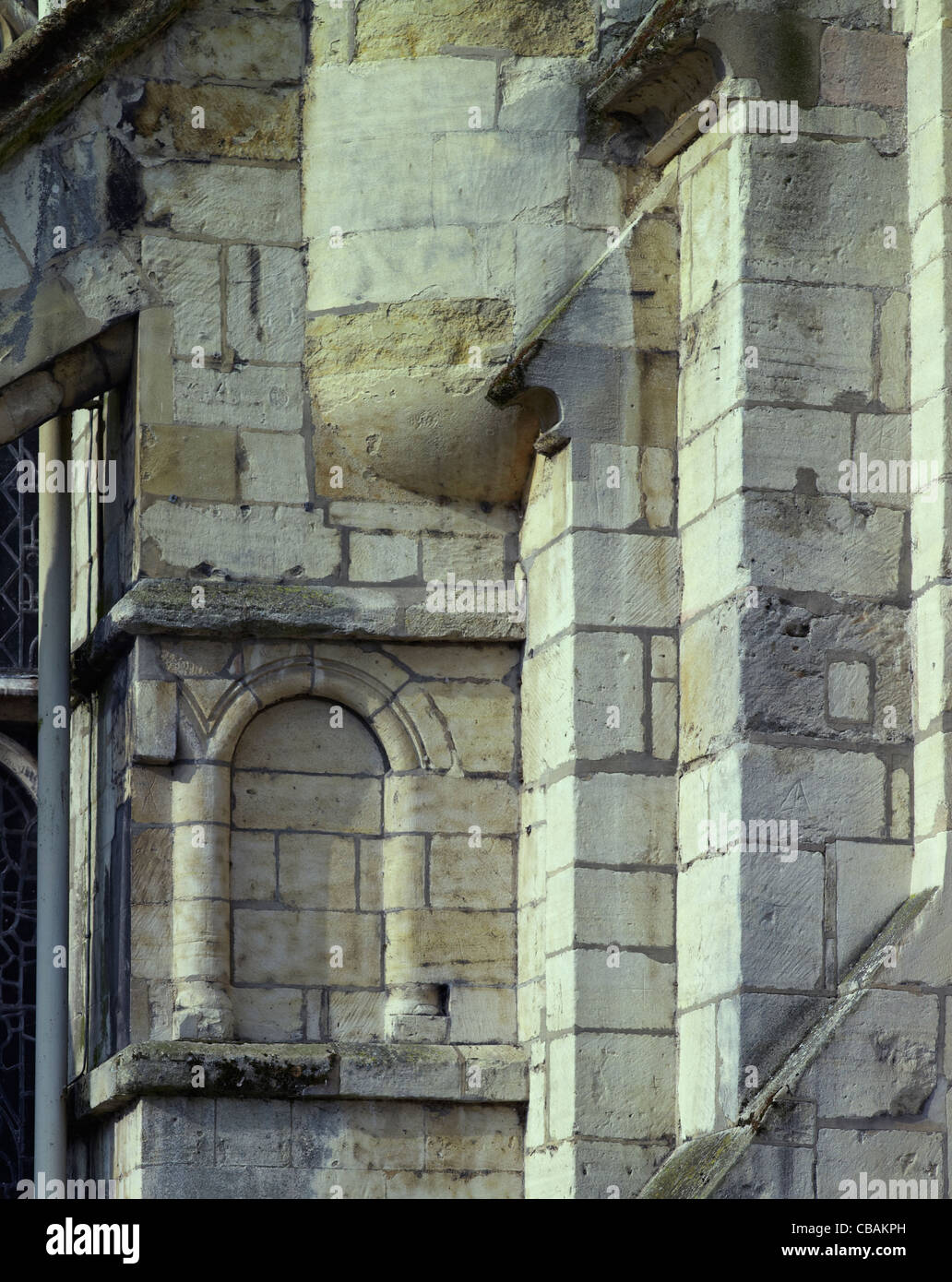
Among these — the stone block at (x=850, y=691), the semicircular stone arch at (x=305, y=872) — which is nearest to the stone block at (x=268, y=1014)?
the semicircular stone arch at (x=305, y=872)

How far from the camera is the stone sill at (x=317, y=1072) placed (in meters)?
8.27

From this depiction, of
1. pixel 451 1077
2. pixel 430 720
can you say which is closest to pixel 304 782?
pixel 430 720

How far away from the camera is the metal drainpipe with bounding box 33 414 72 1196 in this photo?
30.2 ft

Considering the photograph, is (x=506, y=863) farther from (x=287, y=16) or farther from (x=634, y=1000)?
(x=287, y=16)

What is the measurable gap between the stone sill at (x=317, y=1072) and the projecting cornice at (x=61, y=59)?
3029 millimetres

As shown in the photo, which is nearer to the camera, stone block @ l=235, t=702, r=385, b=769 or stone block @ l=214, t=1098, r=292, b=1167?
stone block @ l=214, t=1098, r=292, b=1167

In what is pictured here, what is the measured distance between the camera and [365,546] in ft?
29.0

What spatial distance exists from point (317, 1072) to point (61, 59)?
3459mm

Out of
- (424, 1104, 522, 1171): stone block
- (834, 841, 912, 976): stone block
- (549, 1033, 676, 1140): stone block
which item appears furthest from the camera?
(424, 1104, 522, 1171): stone block

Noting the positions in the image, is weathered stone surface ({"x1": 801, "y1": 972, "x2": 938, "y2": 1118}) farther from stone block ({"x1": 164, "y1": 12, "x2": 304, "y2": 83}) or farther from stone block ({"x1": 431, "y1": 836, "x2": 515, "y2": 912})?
stone block ({"x1": 164, "y1": 12, "x2": 304, "y2": 83})

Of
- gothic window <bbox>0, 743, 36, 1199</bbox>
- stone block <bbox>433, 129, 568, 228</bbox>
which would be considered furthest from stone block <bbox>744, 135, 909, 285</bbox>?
gothic window <bbox>0, 743, 36, 1199</bbox>

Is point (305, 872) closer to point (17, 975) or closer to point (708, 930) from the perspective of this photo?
point (708, 930)

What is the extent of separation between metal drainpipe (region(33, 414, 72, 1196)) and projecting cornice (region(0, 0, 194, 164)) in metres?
1.10

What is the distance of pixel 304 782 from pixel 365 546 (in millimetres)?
823
